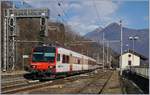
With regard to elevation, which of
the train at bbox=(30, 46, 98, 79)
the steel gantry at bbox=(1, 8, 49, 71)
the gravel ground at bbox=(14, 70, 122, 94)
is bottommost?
the gravel ground at bbox=(14, 70, 122, 94)

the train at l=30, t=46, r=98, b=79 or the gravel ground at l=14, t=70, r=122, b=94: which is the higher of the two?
the train at l=30, t=46, r=98, b=79

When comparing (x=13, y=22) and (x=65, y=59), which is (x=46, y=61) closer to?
(x=65, y=59)

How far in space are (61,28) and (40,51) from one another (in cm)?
4445

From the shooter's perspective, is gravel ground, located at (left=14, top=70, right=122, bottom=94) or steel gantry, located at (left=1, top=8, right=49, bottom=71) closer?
gravel ground, located at (left=14, top=70, right=122, bottom=94)

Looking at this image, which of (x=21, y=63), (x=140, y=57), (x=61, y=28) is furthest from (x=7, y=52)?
(x=140, y=57)

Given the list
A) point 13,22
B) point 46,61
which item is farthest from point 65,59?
Result: point 13,22

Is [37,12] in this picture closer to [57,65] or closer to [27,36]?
[57,65]

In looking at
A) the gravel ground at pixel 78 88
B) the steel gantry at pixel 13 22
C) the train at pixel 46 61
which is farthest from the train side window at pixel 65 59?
the steel gantry at pixel 13 22

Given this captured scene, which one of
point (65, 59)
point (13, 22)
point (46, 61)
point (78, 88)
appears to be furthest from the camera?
point (13, 22)

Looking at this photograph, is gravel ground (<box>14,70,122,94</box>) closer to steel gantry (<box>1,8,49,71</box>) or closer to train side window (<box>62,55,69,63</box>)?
train side window (<box>62,55,69,63</box>)

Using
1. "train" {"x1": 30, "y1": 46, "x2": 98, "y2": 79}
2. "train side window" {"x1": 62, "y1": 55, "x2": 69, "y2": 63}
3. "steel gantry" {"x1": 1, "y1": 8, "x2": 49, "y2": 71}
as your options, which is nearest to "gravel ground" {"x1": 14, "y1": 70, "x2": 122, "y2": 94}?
"train" {"x1": 30, "y1": 46, "x2": 98, "y2": 79}

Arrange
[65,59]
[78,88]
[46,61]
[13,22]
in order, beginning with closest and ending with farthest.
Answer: [78,88] < [46,61] < [65,59] < [13,22]

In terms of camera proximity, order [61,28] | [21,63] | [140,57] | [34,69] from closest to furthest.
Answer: [34,69] → [21,63] → [61,28] → [140,57]

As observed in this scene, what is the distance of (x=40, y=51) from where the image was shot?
1303 inches
